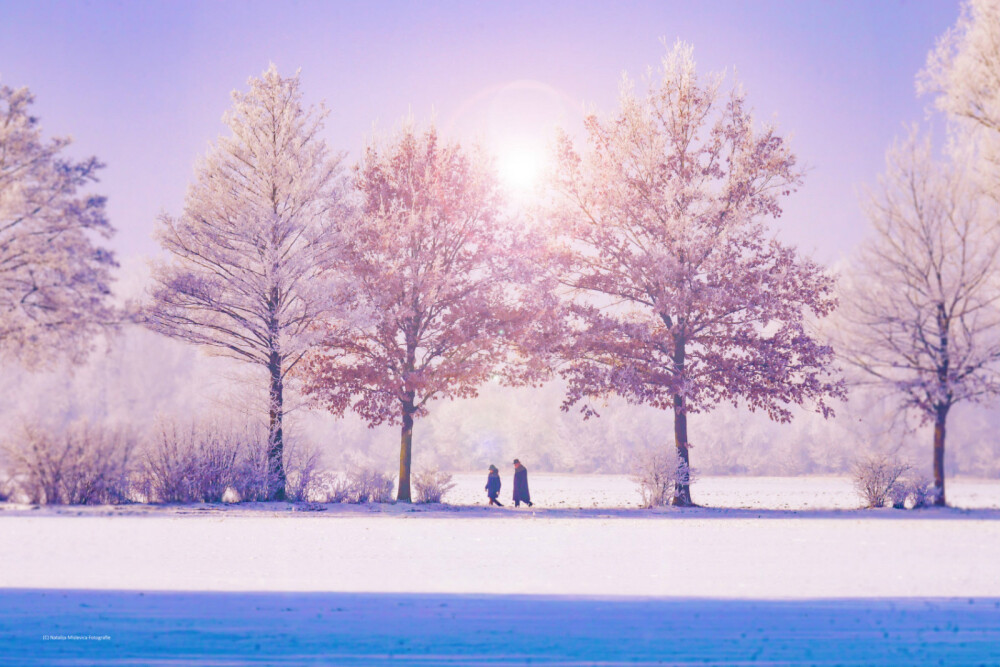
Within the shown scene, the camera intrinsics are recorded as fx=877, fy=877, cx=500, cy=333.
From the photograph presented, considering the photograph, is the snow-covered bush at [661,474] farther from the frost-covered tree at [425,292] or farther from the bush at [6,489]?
the bush at [6,489]

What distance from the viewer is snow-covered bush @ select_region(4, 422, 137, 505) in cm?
2117

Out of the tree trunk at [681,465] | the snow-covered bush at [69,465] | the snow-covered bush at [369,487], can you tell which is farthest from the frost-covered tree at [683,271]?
the snow-covered bush at [69,465]

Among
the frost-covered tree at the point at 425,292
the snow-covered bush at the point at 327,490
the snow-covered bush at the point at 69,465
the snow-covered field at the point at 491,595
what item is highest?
the frost-covered tree at the point at 425,292

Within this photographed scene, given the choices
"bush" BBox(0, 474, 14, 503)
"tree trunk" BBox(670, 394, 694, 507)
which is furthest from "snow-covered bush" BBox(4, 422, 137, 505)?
"tree trunk" BBox(670, 394, 694, 507)

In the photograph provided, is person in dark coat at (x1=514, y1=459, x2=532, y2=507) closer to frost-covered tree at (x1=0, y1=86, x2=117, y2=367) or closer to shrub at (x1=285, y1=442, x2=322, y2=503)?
shrub at (x1=285, y1=442, x2=322, y2=503)

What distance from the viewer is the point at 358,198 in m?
24.9

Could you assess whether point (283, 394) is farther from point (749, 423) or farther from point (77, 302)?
point (749, 423)

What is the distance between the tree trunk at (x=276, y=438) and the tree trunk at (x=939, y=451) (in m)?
17.3

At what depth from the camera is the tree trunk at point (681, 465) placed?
76.4ft

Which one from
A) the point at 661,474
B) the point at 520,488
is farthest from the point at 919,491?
the point at 520,488

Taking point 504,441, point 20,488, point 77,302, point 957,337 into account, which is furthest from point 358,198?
point 504,441

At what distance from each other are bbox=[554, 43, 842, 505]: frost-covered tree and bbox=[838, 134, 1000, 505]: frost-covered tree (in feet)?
5.17

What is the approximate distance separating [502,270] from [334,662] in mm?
18514

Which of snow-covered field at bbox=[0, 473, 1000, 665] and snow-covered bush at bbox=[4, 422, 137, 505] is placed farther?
snow-covered bush at bbox=[4, 422, 137, 505]
